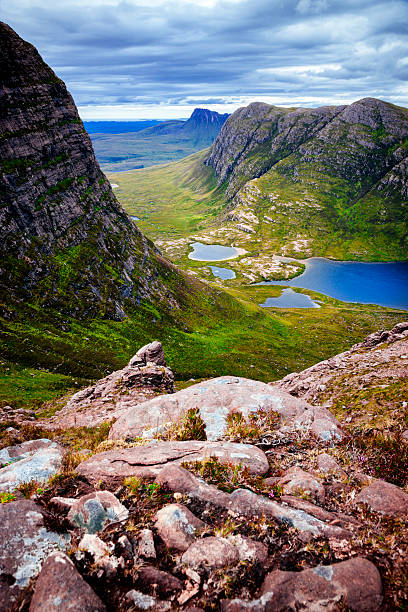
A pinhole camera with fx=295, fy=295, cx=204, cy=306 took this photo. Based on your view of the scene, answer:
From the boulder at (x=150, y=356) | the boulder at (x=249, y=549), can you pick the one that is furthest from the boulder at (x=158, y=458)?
the boulder at (x=150, y=356)

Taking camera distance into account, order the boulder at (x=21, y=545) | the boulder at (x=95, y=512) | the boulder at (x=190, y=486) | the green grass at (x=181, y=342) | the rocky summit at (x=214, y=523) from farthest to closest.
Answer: the green grass at (x=181, y=342)
the boulder at (x=190, y=486)
the boulder at (x=95, y=512)
the rocky summit at (x=214, y=523)
the boulder at (x=21, y=545)

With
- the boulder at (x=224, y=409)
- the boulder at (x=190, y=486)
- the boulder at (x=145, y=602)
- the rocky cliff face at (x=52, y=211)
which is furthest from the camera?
the rocky cliff face at (x=52, y=211)

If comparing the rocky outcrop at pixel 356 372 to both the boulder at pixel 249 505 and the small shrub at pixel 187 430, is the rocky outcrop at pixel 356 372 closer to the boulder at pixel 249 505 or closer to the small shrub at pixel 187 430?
the small shrub at pixel 187 430

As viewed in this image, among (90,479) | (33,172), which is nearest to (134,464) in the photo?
(90,479)

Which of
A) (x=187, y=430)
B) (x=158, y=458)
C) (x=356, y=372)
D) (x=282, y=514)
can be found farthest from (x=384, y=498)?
(x=356, y=372)

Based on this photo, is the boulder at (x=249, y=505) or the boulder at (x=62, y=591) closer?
the boulder at (x=62, y=591)

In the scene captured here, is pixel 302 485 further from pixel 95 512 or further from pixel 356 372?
pixel 356 372

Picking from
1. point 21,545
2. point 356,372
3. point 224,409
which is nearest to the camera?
point 21,545
